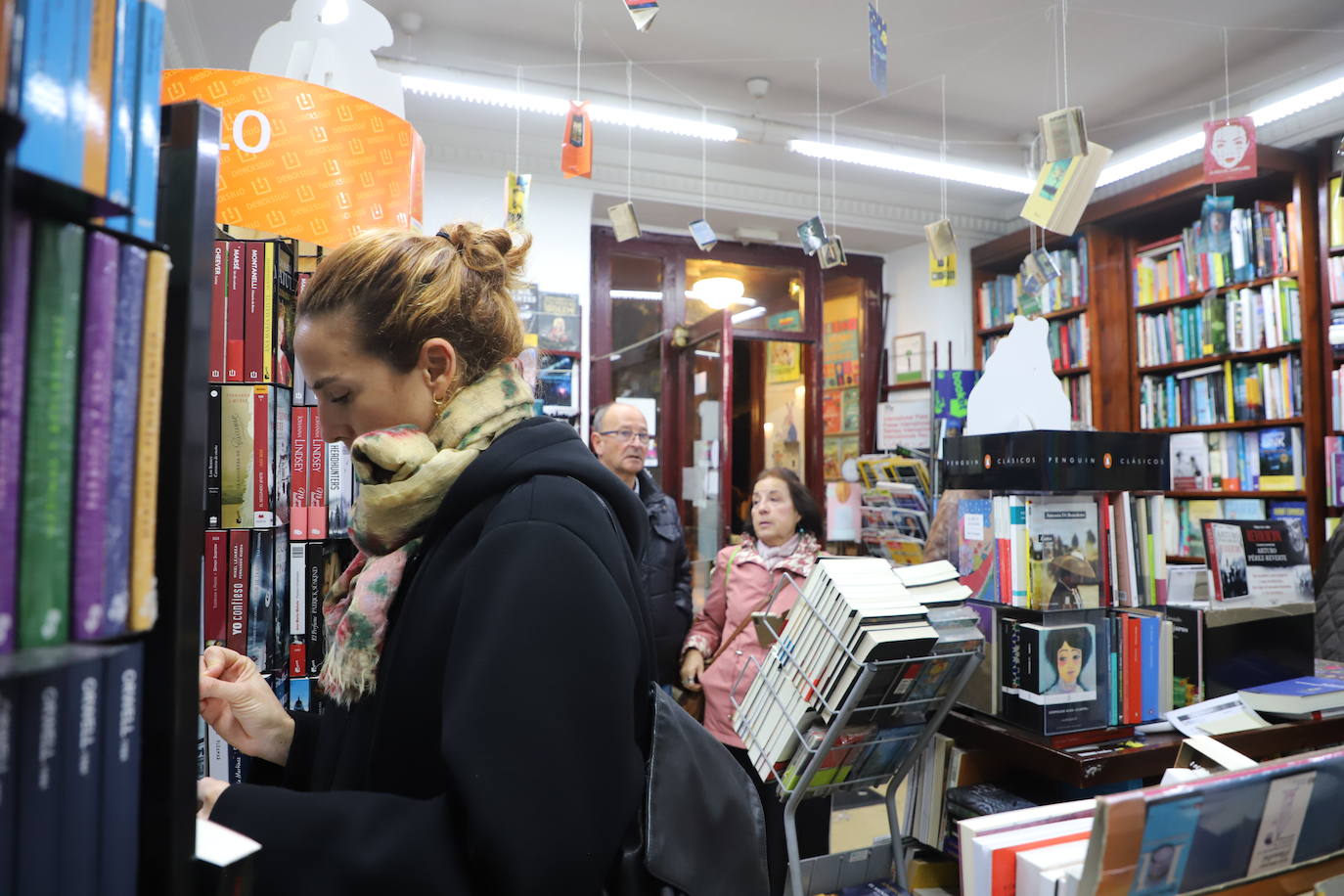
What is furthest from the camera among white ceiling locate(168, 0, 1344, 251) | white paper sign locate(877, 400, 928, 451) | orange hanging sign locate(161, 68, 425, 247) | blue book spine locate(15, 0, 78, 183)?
white paper sign locate(877, 400, 928, 451)

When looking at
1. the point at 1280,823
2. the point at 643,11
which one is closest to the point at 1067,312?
the point at 643,11

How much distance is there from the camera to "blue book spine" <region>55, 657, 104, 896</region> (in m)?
0.43

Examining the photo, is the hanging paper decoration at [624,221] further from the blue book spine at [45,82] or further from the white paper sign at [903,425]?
the blue book spine at [45,82]

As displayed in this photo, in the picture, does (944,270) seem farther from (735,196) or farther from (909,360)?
(909,360)

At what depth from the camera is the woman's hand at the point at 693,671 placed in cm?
A: 296

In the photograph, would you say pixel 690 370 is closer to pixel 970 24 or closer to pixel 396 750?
pixel 970 24

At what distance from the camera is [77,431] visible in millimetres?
416

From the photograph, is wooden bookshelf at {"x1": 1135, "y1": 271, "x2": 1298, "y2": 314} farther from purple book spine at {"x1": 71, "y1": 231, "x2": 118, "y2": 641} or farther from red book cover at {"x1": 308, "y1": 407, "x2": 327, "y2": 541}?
purple book spine at {"x1": 71, "y1": 231, "x2": 118, "y2": 641}

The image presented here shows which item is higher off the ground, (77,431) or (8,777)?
(77,431)

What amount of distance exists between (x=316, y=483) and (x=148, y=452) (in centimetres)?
138

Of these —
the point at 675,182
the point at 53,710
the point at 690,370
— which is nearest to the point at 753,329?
the point at 690,370

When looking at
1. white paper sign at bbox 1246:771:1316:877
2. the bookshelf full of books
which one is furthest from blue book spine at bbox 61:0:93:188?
the bookshelf full of books

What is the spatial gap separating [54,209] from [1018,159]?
19.6 ft

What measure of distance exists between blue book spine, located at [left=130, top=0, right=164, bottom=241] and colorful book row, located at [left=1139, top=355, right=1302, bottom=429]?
5.16 m
